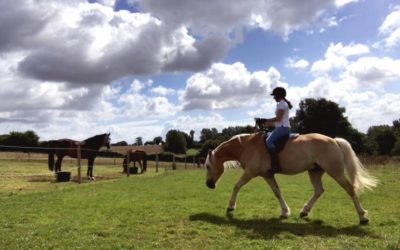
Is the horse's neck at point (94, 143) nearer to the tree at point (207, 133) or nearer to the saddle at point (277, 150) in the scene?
the saddle at point (277, 150)

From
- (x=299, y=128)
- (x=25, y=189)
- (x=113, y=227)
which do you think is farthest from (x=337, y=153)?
(x=299, y=128)

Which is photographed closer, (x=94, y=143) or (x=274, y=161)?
(x=274, y=161)

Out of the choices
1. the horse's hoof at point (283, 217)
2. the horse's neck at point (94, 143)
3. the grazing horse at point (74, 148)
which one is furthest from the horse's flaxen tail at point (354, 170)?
the horse's neck at point (94, 143)

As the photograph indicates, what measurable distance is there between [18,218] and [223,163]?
4757 millimetres

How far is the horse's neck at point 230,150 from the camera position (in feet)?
32.9

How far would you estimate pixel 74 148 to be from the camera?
22.2 meters

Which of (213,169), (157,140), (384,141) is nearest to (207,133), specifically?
(157,140)

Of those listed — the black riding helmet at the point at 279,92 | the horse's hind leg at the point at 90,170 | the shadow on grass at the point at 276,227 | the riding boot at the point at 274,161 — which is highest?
the black riding helmet at the point at 279,92

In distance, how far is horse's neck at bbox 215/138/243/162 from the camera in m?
10.0

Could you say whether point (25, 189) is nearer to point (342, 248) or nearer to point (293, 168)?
point (293, 168)

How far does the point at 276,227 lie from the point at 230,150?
271cm

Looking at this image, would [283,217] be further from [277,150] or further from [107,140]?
[107,140]

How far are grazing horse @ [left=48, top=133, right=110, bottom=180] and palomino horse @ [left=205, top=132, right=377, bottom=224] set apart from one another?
14022 millimetres

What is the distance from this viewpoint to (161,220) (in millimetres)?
8281
